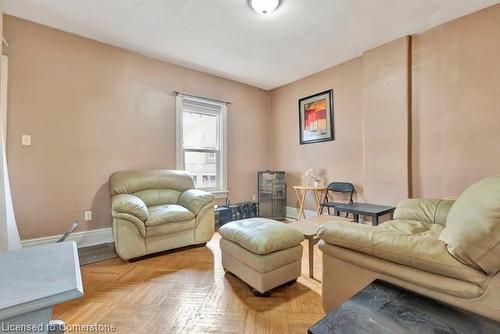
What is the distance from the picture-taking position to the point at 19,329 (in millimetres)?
526

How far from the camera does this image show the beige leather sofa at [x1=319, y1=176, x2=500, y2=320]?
2.86ft

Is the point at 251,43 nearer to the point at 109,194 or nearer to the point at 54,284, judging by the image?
the point at 109,194

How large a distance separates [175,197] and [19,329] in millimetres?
2772

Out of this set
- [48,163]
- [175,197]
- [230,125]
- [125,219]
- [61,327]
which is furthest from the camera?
[230,125]

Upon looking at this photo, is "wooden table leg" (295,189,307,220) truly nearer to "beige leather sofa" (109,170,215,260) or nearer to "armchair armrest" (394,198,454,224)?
"beige leather sofa" (109,170,215,260)

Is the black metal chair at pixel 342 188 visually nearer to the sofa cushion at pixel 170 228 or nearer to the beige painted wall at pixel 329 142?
the beige painted wall at pixel 329 142

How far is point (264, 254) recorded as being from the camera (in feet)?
5.91

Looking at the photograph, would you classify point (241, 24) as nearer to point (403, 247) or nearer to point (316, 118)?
point (316, 118)

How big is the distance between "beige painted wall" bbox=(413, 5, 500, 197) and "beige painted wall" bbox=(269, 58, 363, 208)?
2.43 feet

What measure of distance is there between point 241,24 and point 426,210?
2612mm

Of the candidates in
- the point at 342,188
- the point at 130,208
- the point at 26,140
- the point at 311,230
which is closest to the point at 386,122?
the point at 342,188

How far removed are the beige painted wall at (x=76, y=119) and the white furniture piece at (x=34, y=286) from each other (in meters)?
2.49

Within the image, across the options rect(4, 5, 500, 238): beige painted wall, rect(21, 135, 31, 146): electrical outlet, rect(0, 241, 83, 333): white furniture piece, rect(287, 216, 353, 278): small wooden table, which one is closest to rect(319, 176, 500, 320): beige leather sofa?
rect(287, 216, 353, 278): small wooden table

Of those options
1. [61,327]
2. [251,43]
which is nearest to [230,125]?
[251,43]
